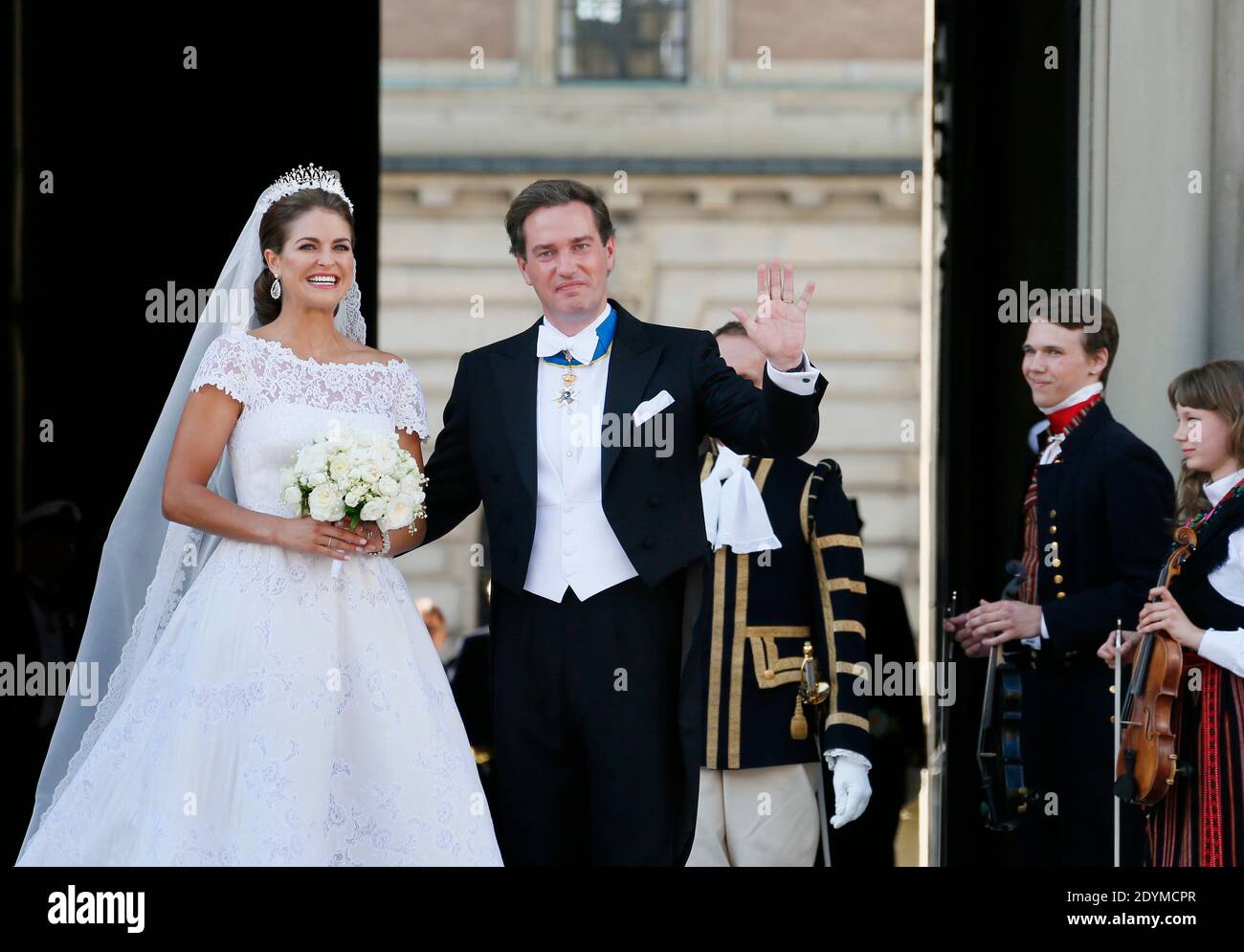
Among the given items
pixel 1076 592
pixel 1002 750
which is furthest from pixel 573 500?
pixel 1076 592

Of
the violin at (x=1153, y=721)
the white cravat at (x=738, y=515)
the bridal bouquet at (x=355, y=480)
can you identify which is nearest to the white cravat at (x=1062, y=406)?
the violin at (x=1153, y=721)

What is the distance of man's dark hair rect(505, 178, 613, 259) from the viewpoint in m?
4.25

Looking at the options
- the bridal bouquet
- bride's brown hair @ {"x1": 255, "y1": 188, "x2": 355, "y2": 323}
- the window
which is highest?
the window

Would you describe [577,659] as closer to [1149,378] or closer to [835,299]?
[1149,378]

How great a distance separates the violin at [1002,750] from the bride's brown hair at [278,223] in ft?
6.39

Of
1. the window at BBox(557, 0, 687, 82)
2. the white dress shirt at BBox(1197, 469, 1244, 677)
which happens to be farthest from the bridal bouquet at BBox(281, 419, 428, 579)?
the window at BBox(557, 0, 687, 82)

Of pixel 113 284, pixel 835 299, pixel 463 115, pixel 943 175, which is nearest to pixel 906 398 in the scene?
pixel 835 299

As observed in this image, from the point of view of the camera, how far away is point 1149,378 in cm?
557

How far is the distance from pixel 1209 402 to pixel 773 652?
47.8 inches

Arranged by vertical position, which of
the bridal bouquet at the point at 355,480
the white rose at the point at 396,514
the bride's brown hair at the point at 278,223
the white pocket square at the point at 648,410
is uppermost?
the bride's brown hair at the point at 278,223

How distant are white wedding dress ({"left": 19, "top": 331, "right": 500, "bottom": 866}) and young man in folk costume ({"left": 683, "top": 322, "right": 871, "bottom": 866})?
871mm

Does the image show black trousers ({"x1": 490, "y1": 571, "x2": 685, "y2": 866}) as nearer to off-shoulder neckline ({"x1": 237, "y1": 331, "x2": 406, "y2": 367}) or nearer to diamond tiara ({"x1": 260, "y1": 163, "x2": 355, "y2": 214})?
off-shoulder neckline ({"x1": 237, "y1": 331, "x2": 406, "y2": 367})

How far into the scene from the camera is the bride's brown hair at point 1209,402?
458cm

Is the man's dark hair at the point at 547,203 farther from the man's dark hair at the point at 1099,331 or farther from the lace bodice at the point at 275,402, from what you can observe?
the man's dark hair at the point at 1099,331
